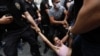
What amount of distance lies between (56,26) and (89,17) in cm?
606

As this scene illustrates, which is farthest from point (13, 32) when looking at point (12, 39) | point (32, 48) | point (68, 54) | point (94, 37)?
point (94, 37)

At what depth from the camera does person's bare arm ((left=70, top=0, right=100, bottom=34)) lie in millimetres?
1964

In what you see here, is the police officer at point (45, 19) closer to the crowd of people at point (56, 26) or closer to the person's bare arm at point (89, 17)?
the crowd of people at point (56, 26)

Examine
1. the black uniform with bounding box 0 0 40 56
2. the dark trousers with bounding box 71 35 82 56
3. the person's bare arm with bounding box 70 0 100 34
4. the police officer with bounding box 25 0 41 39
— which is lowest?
the police officer with bounding box 25 0 41 39

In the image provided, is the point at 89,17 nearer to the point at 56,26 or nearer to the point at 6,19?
the point at 6,19

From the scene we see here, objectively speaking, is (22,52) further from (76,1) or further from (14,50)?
(76,1)

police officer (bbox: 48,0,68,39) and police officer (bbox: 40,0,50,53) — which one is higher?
police officer (bbox: 48,0,68,39)

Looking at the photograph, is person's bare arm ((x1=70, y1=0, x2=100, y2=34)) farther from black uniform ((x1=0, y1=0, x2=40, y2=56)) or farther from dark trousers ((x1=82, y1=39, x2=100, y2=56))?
black uniform ((x1=0, y1=0, x2=40, y2=56))

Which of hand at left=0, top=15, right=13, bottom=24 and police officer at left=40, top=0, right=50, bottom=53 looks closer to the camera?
hand at left=0, top=15, right=13, bottom=24

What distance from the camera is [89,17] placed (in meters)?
2.00

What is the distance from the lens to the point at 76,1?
2.28 m

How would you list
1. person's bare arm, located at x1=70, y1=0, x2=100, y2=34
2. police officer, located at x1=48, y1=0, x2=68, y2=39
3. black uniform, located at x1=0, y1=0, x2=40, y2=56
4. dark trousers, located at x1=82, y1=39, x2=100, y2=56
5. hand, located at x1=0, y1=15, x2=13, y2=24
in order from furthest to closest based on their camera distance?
police officer, located at x1=48, y1=0, x2=68, y2=39 → black uniform, located at x1=0, y1=0, x2=40, y2=56 → hand, located at x1=0, y1=15, x2=13, y2=24 → dark trousers, located at x1=82, y1=39, x2=100, y2=56 → person's bare arm, located at x1=70, y1=0, x2=100, y2=34

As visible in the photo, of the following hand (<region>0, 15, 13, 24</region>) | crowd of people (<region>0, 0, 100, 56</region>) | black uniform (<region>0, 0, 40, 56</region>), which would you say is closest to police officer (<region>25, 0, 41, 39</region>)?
crowd of people (<region>0, 0, 100, 56</region>)

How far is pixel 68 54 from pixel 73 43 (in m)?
0.14
